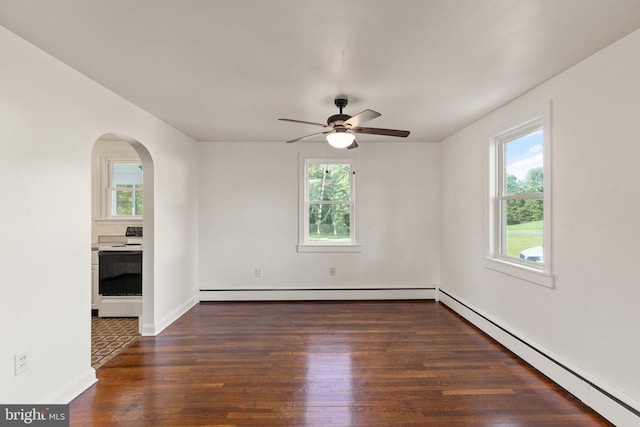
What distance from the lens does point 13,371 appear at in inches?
70.1

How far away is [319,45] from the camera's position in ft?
6.32

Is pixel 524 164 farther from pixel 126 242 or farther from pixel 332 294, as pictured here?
pixel 126 242

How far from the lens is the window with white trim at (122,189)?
4.49 meters

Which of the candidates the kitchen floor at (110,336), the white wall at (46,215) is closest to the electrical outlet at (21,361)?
the white wall at (46,215)

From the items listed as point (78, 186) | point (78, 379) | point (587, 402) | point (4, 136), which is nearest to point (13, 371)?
point (78, 379)

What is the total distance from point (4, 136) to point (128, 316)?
280 centimetres

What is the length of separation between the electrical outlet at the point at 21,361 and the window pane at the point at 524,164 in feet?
13.0

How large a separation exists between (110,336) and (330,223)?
10.0 feet

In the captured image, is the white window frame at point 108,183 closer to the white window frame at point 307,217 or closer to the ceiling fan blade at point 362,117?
the white window frame at point 307,217

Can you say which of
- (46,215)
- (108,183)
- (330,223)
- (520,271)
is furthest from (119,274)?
(520,271)

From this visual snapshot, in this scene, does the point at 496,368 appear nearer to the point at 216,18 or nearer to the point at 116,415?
the point at 116,415

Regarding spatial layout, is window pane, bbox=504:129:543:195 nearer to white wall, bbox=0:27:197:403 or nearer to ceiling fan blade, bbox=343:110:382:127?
ceiling fan blade, bbox=343:110:382:127

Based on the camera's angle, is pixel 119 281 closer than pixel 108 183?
Yes

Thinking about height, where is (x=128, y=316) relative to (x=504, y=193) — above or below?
below
